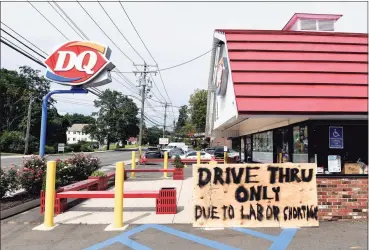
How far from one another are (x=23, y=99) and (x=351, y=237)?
63.5 m

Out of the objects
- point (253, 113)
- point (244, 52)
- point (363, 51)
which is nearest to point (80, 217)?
point (253, 113)

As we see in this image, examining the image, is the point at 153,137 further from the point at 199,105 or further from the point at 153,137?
the point at 199,105

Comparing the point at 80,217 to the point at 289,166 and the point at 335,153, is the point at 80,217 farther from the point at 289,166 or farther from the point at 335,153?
the point at 335,153

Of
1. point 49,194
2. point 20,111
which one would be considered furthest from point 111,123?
point 49,194

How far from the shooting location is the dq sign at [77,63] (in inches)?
466

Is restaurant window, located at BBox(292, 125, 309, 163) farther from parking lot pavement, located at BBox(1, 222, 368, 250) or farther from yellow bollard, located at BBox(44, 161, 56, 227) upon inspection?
yellow bollard, located at BBox(44, 161, 56, 227)

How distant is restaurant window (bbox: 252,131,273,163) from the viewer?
34.8ft

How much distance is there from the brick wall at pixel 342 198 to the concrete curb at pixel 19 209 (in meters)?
6.86

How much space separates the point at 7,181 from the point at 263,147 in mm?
8164

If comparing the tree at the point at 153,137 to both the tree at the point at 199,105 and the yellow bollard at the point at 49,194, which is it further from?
the yellow bollard at the point at 49,194

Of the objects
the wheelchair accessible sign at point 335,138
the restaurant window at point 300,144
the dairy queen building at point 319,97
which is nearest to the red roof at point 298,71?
the dairy queen building at point 319,97

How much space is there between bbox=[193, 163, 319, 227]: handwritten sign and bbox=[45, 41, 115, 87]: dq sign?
702cm

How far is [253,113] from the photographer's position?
6.54 m

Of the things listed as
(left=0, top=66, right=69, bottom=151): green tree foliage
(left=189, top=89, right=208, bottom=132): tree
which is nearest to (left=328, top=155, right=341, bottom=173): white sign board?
(left=189, top=89, right=208, bottom=132): tree
